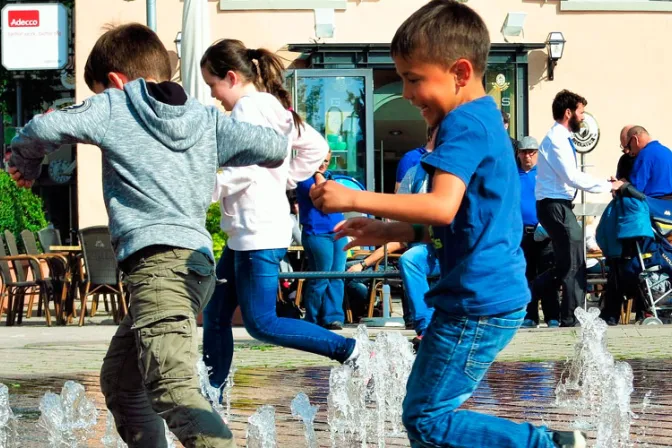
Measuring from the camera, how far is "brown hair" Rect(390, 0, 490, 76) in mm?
3375

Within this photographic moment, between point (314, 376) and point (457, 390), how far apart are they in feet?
13.4

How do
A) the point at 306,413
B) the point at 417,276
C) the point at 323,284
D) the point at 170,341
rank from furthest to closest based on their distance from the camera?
the point at 323,284
the point at 417,276
the point at 306,413
the point at 170,341

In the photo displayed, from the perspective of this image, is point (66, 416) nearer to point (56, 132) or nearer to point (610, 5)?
point (56, 132)

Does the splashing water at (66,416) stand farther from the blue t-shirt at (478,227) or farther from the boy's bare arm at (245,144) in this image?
the blue t-shirt at (478,227)

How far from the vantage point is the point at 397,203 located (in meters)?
3.11

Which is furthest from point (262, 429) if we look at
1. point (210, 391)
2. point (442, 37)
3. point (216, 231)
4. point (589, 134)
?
point (589, 134)

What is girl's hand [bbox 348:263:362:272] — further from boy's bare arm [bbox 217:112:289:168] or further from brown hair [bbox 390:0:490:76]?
brown hair [bbox 390:0:490:76]

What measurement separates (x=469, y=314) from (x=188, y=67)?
370 inches

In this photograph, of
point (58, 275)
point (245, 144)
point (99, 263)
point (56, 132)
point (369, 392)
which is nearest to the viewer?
point (56, 132)

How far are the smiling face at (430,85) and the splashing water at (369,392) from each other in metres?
1.91

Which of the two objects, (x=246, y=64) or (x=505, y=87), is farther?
(x=505, y=87)

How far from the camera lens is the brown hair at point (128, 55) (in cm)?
405

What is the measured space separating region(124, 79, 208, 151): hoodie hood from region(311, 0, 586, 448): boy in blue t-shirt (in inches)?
29.8

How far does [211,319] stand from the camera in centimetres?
550
